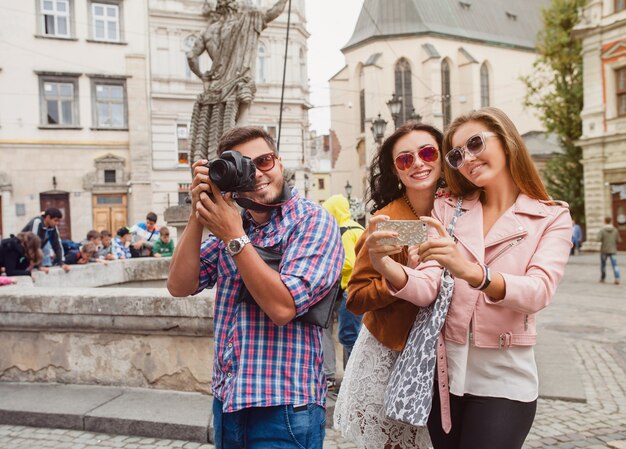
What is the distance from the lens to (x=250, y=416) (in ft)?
6.61

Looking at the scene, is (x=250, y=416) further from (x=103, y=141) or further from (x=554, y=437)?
(x=103, y=141)

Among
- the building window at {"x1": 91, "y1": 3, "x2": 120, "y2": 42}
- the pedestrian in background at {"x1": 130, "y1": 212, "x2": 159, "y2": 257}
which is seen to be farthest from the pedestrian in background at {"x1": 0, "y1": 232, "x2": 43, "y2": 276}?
the building window at {"x1": 91, "y1": 3, "x2": 120, "y2": 42}

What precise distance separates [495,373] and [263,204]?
961mm

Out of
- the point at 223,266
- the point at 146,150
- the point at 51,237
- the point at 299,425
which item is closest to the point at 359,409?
the point at 299,425

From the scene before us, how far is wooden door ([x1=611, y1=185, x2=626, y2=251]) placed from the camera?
2479cm

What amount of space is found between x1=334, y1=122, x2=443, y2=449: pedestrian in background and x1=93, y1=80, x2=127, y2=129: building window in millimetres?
26733

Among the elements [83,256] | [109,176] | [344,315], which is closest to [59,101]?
[109,176]

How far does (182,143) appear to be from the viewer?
98.4ft

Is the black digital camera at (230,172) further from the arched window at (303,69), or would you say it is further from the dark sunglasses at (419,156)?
the arched window at (303,69)

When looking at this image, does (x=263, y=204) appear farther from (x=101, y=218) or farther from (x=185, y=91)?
(x=185, y=91)

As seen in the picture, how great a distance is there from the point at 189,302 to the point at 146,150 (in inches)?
964

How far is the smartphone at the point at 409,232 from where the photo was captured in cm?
183

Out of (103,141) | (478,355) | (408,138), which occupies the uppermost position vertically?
(103,141)

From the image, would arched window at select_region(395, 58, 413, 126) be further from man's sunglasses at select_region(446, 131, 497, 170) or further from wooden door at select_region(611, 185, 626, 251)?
man's sunglasses at select_region(446, 131, 497, 170)
